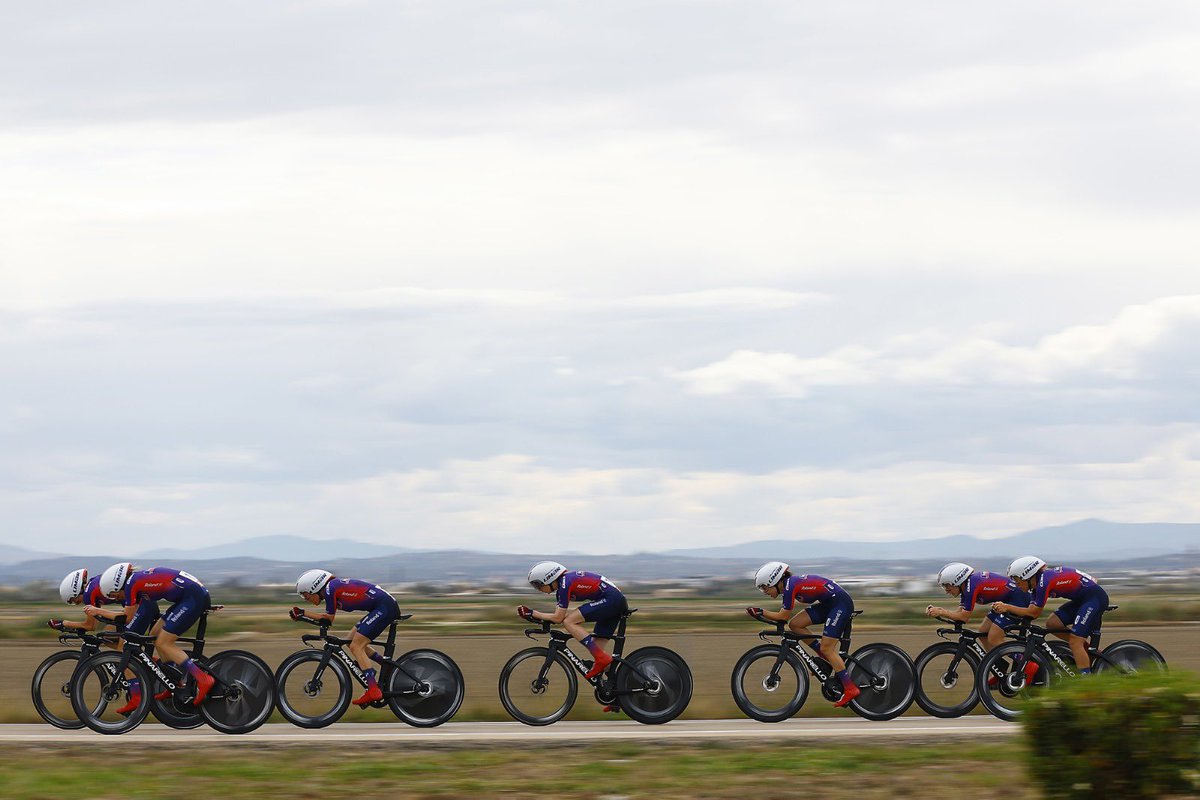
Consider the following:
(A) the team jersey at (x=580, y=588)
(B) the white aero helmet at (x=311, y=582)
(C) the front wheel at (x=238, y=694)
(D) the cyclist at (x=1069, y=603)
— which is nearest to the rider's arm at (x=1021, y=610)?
(D) the cyclist at (x=1069, y=603)

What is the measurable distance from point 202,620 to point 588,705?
4211 mm

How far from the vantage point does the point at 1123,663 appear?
15281 millimetres

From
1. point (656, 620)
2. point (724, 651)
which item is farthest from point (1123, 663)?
point (656, 620)

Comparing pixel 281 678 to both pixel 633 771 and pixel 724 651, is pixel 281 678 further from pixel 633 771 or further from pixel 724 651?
pixel 724 651

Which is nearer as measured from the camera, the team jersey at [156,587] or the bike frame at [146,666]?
the bike frame at [146,666]

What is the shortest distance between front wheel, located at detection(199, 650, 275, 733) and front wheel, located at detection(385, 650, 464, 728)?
1.15 meters

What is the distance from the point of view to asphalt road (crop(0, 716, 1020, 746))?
43.5 feet

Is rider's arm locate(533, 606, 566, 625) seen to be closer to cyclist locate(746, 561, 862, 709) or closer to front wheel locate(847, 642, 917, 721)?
cyclist locate(746, 561, 862, 709)

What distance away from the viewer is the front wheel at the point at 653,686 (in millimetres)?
14945

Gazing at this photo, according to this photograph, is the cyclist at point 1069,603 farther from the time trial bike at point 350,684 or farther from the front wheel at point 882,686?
the time trial bike at point 350,684

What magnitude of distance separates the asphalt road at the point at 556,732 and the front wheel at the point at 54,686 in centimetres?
14

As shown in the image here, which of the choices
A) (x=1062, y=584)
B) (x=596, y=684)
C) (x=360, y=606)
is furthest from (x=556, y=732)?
(x=1062, y=584)

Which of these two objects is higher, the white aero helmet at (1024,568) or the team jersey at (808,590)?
the white aero helmet at (1024,568)

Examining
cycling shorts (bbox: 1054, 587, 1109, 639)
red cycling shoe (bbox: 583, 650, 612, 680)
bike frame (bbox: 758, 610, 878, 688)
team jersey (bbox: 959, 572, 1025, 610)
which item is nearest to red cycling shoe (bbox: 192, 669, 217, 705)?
red cycling shoe (bbox: 583, 650, 612, 680)
